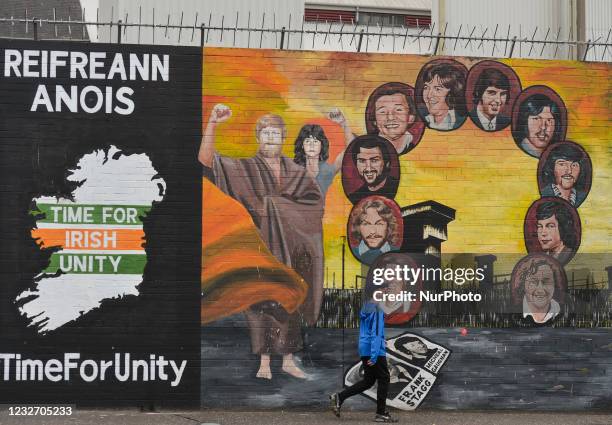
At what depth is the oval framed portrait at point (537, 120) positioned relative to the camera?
9734mm

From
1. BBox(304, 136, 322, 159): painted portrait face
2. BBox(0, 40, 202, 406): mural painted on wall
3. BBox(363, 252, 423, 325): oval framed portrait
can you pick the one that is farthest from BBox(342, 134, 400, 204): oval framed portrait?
BBox(0, 40, 202, 406): mural painted on wall

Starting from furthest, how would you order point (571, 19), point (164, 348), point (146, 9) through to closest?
point (571, 19) < point (146, 9) < point (164, 348)

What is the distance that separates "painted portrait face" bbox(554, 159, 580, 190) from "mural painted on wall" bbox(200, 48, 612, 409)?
0.02 m

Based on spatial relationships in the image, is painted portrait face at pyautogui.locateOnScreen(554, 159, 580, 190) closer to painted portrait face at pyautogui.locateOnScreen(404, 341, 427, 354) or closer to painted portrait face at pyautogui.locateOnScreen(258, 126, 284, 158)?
painted portrait face at pyautogui.locateOnScreen(404, 341, 427, 354)

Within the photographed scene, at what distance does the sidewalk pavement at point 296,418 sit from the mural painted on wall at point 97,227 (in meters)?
0.24

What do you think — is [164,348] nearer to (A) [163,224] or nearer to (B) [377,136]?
(A) [163,224]

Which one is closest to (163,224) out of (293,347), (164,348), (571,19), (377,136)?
(164,348)

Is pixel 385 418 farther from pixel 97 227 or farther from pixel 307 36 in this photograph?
pixel 307 36

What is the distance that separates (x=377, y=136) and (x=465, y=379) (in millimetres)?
3067

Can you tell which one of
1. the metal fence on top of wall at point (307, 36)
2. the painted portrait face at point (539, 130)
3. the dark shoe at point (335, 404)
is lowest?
the dark shoe at point (335, 404)

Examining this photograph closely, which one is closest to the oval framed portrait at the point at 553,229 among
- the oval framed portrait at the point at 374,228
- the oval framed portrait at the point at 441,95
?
the oval framed portrait at the point at 441,95

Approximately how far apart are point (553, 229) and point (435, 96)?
2.16m

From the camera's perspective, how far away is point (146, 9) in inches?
508

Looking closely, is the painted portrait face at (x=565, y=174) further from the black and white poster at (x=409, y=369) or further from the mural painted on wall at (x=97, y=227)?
the mural painted on wall at (x=97, y=227)
